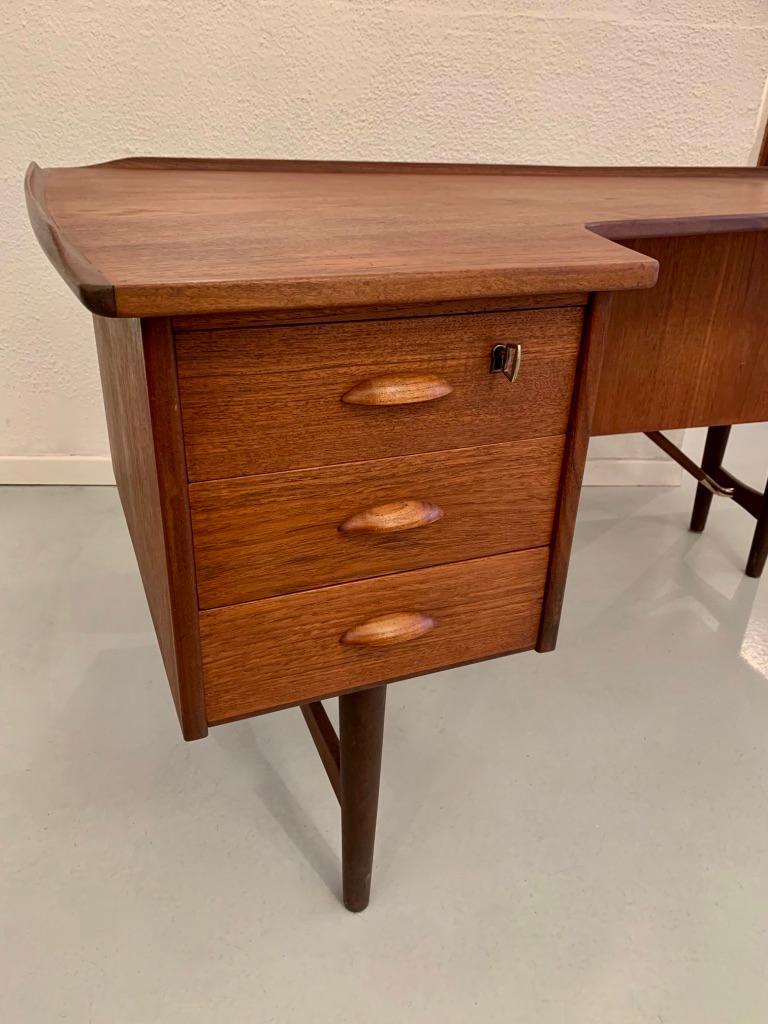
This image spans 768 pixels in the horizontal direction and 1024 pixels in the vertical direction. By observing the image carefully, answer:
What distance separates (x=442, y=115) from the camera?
1.96m

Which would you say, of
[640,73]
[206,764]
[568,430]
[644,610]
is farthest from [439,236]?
[640,73]

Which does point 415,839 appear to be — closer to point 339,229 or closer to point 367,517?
point 367,517

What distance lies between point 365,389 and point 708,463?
5.09 feet

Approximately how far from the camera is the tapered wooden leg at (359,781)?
969 mm

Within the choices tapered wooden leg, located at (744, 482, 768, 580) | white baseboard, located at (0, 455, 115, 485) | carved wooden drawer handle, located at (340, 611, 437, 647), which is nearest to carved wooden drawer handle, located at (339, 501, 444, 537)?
carved wooden drawer handle, located at (340, 611, 437, 647)

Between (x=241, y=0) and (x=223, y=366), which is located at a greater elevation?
(x=241, y=0)

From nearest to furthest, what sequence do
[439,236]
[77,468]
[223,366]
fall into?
1. [223,366]
2. [439,236]
3. [77,468]

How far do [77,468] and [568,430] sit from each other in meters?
1.75

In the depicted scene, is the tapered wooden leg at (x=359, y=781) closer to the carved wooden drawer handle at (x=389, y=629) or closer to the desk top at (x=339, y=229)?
the carved wooden drawer handle at (x=389, y=629)

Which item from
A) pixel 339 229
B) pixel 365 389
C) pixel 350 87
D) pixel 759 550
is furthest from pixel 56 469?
pixel 759 550

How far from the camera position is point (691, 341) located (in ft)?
4.20

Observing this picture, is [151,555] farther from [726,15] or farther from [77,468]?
[726,15]

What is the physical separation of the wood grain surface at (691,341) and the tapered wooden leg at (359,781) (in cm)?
62

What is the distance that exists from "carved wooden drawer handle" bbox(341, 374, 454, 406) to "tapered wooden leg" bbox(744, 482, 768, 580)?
4.65ft
